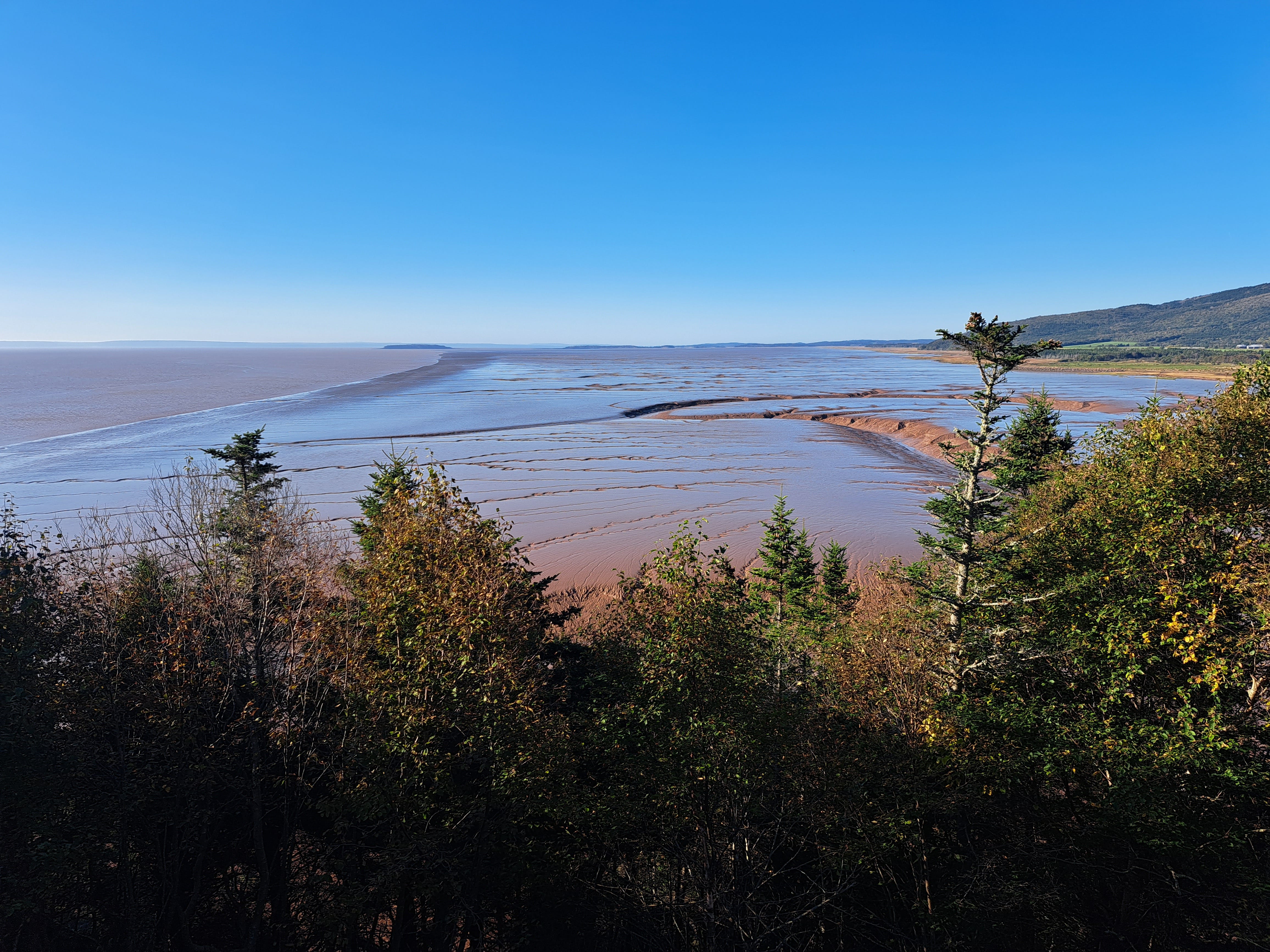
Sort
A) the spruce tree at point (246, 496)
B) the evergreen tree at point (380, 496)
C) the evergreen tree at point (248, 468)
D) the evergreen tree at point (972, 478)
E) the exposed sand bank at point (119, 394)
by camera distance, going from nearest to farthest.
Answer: the evergreen tree at point (972, 478)
the evergreen tree at point (380, 496)
the spruce tree at point (246, 496)
the evergreen tree at point (248, 468)
the exposed sand bank at point (119, 394)

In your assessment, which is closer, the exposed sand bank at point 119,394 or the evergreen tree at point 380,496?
the evergreen tree at point 380,496

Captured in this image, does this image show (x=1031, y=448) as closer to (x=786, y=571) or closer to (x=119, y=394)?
(x=786, y=571)

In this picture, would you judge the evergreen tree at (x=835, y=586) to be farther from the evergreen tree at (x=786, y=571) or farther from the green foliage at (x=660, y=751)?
the green foliage at (x=660, y=751)

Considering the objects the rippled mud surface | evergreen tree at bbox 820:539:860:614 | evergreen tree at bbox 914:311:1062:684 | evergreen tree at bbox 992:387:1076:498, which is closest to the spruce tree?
the rippled mud surface

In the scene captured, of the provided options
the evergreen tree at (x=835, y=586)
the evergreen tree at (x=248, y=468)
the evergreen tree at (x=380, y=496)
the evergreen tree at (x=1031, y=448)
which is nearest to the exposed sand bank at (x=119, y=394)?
Result: the evergreen tree at (x=248, y=468)

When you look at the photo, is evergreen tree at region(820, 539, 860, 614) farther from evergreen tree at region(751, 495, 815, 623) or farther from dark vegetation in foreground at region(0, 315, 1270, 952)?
Answer: dark vegetation in foreground at region(0, 315, 1270, 952)

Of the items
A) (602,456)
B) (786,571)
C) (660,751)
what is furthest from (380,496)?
(602,456)

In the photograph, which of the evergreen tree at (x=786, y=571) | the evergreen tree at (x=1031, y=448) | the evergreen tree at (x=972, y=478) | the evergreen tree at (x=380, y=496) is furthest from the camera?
the evergreen tree at (x=786, y=571)
